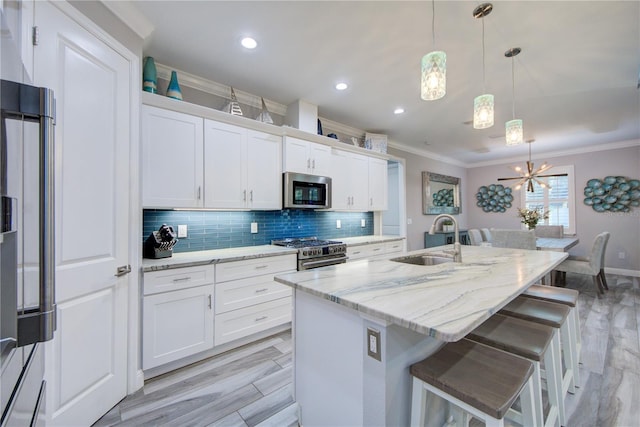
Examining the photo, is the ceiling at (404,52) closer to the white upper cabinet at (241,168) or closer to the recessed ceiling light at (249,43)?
the recessed ceiling light at (249,43)

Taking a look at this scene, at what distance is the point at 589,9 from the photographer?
1.81m

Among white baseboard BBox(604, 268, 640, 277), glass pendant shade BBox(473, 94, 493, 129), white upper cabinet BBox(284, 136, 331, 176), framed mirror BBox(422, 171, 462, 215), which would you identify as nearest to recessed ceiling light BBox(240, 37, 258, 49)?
white upper cabinet BBox(284, 136, 331, 176)

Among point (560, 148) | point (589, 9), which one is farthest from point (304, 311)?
point (560, 148)

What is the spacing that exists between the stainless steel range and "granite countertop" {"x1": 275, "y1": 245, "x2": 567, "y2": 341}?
1.05 m

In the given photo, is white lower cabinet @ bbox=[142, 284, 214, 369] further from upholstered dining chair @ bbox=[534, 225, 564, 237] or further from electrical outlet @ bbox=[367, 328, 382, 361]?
upholstered dining chair @ bbox=[534, 225, 564, 237]

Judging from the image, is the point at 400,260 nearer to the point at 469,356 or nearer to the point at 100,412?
the point at 469,356

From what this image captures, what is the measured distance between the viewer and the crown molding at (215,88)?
2.50m

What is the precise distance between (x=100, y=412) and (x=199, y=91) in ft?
8.97

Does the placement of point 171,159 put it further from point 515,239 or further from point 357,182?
point 515,239

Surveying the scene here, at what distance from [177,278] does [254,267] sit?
658 millimetres

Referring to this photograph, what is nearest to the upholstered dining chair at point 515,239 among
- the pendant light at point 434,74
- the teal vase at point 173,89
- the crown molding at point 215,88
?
the pendant light at point 434,74

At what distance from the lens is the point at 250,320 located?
8.05ft

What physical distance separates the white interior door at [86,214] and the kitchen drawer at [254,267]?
0.71m

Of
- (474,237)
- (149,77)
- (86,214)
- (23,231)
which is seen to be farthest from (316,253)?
(474,237)
